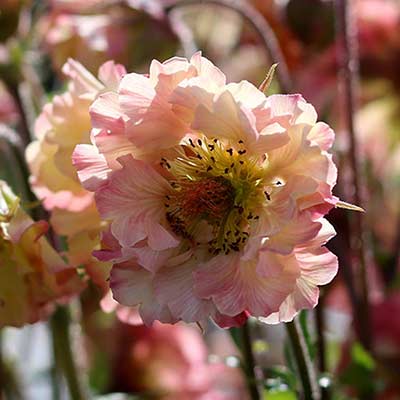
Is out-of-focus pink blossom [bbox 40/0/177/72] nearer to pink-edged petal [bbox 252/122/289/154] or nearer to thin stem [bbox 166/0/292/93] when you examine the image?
thin stem [bbox 166/0/292/93]

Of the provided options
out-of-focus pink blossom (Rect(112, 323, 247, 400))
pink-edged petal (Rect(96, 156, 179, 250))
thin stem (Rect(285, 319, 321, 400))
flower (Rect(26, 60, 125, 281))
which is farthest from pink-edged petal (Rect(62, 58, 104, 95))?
out-of-focus pink blossom (Rect(112, 323, 247, 400))

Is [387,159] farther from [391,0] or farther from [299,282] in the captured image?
[299,282]

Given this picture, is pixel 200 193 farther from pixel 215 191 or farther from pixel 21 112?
pixel 21 112

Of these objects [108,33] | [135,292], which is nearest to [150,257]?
[135,292]

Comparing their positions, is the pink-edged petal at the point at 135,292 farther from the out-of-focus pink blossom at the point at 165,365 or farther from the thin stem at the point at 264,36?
the out-of-focus pink blossom at the point at 165,365

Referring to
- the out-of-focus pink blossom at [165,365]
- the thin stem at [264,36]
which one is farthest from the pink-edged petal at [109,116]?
the out-of-focus pink blossom at [165,365]

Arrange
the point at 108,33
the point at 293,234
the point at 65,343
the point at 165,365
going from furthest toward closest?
1. the point at 165,365
2. the point at 108,33
3. the point at 65,343
4. the point at 293,234
